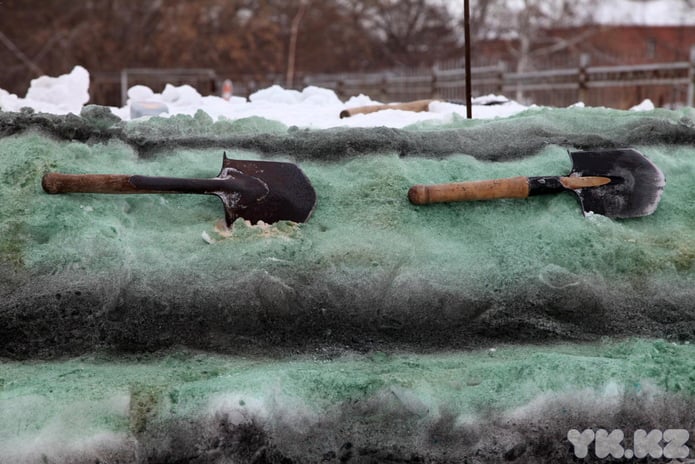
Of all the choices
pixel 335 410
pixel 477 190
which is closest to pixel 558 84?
pixel 477 190

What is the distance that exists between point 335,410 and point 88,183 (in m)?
1.07

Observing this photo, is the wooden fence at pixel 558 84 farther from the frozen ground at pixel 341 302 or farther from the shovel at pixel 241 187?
the shovel at pixel 241 187

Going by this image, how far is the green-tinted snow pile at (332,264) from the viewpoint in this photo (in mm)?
2285

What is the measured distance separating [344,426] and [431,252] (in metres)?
0.66

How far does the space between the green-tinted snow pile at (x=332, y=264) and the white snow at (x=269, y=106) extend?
1.79ft

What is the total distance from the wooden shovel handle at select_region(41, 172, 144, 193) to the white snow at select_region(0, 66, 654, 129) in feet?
2.30

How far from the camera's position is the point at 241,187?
8.38 ft

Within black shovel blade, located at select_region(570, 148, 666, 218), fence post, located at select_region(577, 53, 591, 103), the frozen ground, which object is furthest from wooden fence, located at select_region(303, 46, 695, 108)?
the frozen ground

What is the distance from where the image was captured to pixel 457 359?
226 cm

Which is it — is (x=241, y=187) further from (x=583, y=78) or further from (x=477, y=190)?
(x=583, y=78)

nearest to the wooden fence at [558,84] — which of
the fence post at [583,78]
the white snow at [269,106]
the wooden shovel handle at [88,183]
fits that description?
the fence post at [583,78]

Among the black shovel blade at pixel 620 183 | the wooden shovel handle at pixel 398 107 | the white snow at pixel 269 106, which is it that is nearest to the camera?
the black shovel blade at pixel 620 183

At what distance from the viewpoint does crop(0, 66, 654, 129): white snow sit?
329cm

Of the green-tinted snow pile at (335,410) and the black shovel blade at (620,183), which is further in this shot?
the black shovel blade at (620,183)
